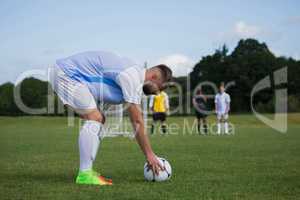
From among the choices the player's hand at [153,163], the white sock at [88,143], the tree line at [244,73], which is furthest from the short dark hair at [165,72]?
the tree line at [244,73]

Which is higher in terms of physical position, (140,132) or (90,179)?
(140,132)

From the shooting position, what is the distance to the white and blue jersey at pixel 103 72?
261 inches

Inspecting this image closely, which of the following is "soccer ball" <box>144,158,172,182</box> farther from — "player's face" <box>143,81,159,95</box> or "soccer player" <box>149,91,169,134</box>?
"soccer player" <box>149,91,169,134</box>

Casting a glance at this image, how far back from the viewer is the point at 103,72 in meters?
6.89

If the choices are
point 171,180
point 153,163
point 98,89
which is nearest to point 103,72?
point 98,89

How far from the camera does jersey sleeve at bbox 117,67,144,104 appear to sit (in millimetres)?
6500

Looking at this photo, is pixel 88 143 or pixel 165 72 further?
pixel 88 143

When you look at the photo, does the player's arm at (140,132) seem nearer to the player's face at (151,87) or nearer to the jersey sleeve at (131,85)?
the jersey sleeve at (131,85)

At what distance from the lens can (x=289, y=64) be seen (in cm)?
9306

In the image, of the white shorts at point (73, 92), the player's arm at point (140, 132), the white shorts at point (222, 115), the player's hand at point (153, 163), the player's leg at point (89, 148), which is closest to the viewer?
the player's arm at point (140, 132)

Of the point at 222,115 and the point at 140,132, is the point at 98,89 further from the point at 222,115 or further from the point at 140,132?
the point at 222,115

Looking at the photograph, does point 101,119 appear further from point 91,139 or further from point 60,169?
point 60,169

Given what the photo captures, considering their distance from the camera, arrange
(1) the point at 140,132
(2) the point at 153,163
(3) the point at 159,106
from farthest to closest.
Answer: (3) the point at 159,106 → (2) the point at 153,163 → (1) the point at 140,132

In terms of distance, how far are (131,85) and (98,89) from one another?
70 cm
